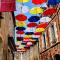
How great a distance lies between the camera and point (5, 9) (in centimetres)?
853

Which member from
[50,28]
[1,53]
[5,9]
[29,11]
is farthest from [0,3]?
[50,28]

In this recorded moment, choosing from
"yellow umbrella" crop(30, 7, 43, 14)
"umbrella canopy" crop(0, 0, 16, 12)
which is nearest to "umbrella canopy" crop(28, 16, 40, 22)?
"yellow umbrella" crop(30, 7, 43, 14)

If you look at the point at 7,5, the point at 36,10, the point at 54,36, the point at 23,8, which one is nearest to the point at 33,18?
the point at 36,10

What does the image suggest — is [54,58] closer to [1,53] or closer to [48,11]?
[48,11]

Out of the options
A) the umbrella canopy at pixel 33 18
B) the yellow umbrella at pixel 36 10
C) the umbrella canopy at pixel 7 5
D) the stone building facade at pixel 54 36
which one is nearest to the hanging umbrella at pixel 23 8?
the yellow umbrella at pixel 36 10

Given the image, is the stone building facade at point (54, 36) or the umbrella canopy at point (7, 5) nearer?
the umbrella canopy at point (7, 5)

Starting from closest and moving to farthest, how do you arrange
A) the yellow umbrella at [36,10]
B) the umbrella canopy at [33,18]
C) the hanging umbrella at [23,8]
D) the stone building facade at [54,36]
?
the hanging umbrella at [23,8]
the yellow umbrella at [36,10]
the umbrella canopy at [33,18]
the stone building facade at [54,36]

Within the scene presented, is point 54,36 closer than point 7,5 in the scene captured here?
No

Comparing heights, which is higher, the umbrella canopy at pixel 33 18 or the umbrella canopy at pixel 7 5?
the umbrella canopy at pixel 7 5

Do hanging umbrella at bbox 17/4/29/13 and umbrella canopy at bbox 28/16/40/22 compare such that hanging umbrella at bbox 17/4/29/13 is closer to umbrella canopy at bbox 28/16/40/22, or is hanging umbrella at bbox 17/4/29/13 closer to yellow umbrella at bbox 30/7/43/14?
yellow umbrella at bbox 30/7/43/14

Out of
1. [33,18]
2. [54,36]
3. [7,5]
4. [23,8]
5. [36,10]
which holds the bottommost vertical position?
[54,36]

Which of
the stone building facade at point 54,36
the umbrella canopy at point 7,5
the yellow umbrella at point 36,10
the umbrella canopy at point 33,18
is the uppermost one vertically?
the umbrella canopy at point 7,5

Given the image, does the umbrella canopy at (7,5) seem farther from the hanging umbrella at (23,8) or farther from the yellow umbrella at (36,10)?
the yellow umbrella at (36,10)

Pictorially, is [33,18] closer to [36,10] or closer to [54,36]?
[36,10]
